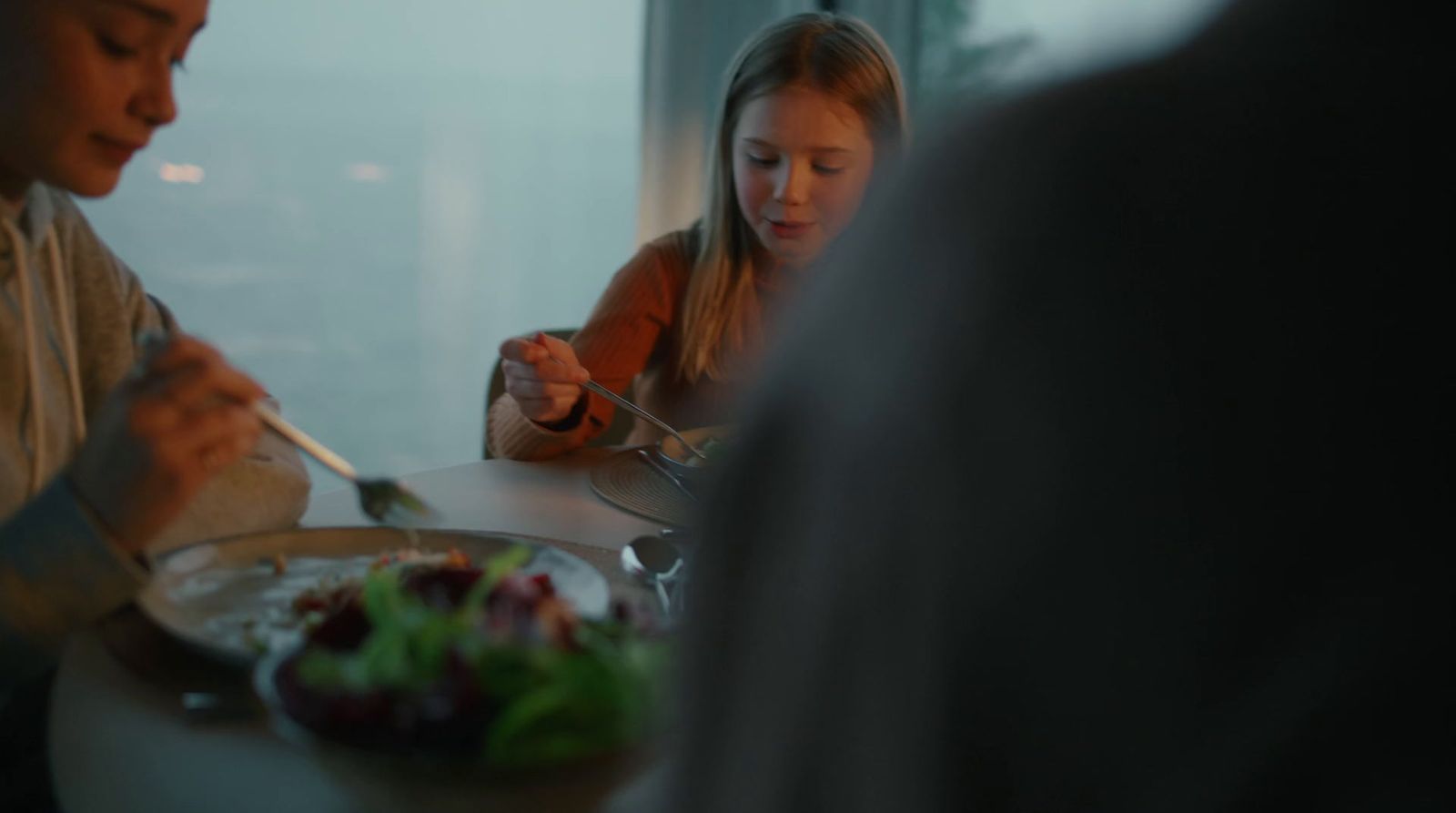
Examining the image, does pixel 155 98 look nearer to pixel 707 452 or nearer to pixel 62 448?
pixel 62 448

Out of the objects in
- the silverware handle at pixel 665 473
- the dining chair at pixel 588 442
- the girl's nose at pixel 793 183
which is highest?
the girl's nose at pixel 793 183

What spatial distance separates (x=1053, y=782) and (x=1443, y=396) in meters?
0.14

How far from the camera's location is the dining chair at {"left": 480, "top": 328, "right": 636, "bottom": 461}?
1855 millimetres

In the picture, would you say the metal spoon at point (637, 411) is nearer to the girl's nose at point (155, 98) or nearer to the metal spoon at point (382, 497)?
the metal spoon at point (382, 497)

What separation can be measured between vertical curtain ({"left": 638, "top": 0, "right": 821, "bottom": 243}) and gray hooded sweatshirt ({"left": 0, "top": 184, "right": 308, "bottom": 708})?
1.77 meters

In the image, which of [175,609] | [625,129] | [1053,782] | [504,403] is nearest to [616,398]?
[504,403]

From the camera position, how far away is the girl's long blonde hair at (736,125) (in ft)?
6.01

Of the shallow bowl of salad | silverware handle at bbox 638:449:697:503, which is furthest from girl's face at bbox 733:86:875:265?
the shallow bowl of salad

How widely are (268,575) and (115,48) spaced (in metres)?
0.42

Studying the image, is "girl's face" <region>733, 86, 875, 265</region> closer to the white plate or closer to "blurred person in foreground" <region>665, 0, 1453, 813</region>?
the white plate

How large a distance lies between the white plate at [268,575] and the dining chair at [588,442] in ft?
2.35

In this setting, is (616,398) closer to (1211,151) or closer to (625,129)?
(1211,151)

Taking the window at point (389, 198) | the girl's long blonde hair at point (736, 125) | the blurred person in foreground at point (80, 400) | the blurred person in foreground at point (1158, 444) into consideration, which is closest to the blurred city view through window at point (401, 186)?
the window at point (389, 198)

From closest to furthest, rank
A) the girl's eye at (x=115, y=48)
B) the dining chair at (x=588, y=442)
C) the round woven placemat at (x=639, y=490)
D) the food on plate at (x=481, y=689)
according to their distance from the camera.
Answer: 1. the food on plate at (x=481, y=689)
2. the girl's eye at (x=115, y=48)
3. the round woven placemat at (x=639, y=490)
4. the dining chair at (x=588, y=442)
